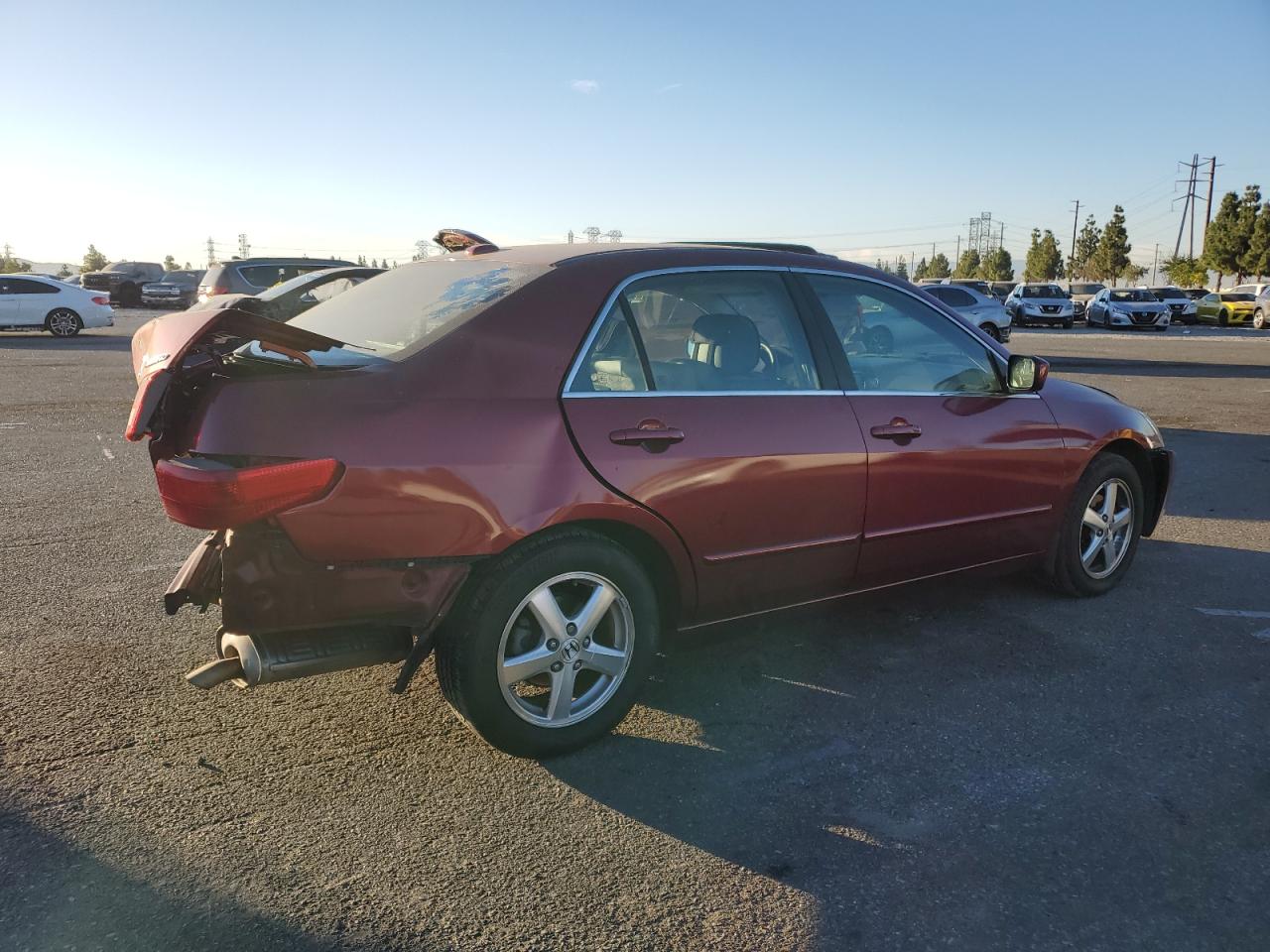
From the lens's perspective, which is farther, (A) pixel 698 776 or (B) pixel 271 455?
(A) pixel 698 776

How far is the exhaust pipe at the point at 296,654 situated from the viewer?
9.19ft

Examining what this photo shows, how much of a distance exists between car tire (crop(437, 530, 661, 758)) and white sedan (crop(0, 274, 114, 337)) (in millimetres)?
24487

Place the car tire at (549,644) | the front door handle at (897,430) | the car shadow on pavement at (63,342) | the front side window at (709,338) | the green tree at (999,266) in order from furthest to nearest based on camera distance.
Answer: the green tree at (999,266) → the car shadow on pavement at (63,342) → the front door handle at (897,430) → the front side window at (709,338) → the car tire at (549,644)

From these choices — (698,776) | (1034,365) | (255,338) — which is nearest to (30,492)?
(255,338)

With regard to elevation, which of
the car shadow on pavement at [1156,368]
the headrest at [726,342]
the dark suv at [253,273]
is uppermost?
the dark suv at [253,273]

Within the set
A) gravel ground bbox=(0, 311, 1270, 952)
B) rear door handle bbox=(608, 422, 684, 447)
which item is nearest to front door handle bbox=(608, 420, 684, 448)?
rear door handle bbox=(608, 422, 684, 447)

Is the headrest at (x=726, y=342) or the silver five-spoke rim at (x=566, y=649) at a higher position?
the headrest at (x=726, y=342)

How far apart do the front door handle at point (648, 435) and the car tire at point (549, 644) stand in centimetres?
31

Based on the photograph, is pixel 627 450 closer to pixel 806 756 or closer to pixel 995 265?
pixel 806 756

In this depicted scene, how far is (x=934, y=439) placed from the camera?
13.0 feet

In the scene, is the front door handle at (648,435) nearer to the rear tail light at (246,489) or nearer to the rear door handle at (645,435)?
the rear door handle at (645,435)

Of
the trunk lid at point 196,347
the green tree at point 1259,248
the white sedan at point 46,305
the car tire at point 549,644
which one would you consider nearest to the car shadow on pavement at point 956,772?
the car tire at point 549,644

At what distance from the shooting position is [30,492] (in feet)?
22.0

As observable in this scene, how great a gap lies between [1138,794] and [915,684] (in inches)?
36.2
